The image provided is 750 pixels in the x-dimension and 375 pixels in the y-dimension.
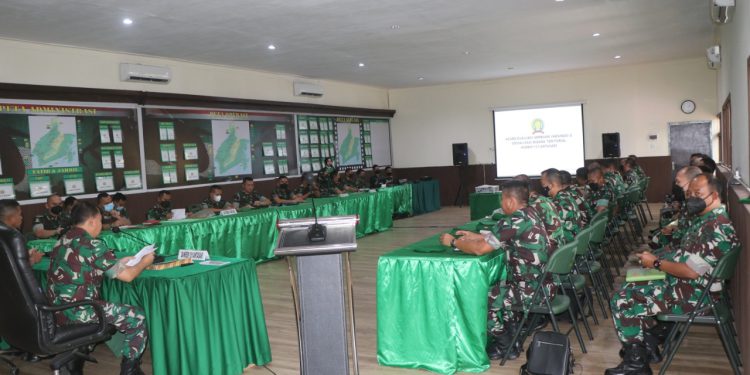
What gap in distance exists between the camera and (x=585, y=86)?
1280cm

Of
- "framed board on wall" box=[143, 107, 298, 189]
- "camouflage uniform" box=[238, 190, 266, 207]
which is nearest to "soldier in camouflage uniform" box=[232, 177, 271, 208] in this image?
"camouflage uniform" box=[238, 190, 266, 207]

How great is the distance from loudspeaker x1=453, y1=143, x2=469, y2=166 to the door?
451cm

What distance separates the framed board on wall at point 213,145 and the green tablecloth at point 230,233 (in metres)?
1.93

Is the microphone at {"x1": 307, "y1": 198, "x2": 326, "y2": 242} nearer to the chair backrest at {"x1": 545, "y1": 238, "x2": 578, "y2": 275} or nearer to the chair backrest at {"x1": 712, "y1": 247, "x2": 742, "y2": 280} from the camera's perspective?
the chair backrest at {"x1": 545, "y1": 238, "x2": 578, "y2": 275}

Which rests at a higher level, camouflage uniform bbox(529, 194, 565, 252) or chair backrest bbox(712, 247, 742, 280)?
camouflage uniform bbox(529, 194, 565, 252)

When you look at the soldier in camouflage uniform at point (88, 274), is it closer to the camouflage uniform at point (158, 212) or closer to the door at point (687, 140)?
the camouflage uniform at point (158, 212)

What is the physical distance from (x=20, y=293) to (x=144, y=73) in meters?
5.85

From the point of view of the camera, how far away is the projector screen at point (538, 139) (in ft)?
42.6

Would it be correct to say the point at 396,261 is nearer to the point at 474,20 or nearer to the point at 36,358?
the point at 36,358

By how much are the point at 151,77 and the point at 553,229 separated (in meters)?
6.55

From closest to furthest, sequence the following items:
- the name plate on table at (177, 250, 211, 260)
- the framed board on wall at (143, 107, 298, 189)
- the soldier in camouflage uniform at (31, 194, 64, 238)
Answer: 1. the name plate on table at (177, 250, 211, 260)
2. the soldier in camouflage uniform at (31, 194, 64, 238)
3. the framed board on wall at (143, 107, 298, 189)

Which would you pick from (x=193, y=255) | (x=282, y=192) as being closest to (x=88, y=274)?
(x=193, y=255)

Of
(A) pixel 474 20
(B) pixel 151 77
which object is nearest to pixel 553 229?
(A) pixel 474 20

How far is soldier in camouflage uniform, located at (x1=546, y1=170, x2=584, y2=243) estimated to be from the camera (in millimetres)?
4965
